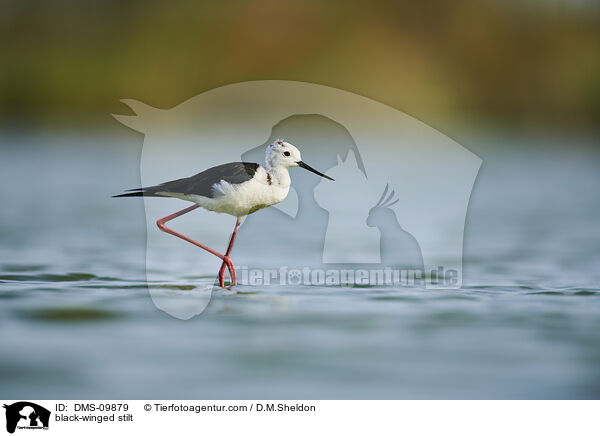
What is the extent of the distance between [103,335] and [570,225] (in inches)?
270

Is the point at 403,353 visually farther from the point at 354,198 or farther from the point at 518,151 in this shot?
the point at 518,151

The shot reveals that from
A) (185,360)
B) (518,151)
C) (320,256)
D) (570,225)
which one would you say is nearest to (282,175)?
(320,256)

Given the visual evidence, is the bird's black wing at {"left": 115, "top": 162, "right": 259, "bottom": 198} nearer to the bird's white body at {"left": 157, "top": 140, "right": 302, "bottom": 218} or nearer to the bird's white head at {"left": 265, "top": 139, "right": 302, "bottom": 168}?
the bird's white body at {"left": 157, "top": 140, "right": 302, "bottom": 218}

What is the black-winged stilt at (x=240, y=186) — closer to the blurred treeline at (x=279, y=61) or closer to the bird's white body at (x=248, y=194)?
the bird's white body at (x=248, y=194)

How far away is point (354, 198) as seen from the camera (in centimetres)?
1245

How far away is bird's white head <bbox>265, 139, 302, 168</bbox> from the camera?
22.0ft
